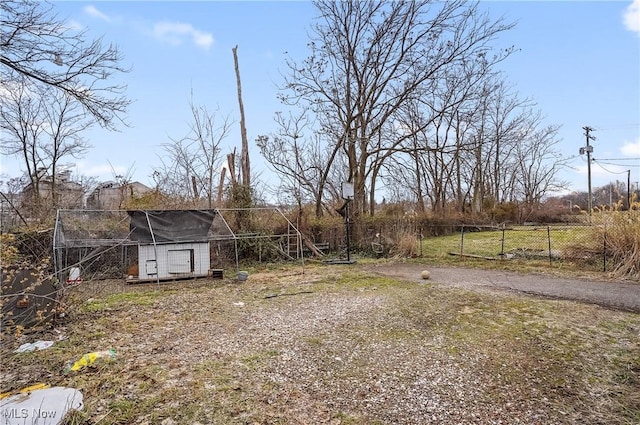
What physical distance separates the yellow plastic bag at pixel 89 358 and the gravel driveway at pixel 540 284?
228 inches

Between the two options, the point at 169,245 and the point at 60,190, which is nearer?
the point at 169,245

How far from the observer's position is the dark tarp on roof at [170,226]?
8.02m

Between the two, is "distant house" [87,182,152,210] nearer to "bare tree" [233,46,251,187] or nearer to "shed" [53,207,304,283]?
"bare tree" [233,46,251,187]

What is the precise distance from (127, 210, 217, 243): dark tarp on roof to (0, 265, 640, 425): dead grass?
254 centimetres

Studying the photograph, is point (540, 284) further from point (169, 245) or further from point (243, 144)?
point (243, 144)

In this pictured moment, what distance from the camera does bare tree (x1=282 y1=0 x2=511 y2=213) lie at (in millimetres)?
11570

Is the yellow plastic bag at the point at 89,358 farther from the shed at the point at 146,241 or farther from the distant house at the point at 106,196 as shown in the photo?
the distant house at the point at 106,196

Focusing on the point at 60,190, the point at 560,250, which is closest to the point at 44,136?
the point at 60,190

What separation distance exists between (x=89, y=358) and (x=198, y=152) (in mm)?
10830

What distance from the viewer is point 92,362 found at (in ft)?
10.8

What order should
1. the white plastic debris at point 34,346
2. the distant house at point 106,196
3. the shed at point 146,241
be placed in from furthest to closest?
the distant house at point 106,196 < the shed at point 146,241 < the white plastic debris at point 34,346

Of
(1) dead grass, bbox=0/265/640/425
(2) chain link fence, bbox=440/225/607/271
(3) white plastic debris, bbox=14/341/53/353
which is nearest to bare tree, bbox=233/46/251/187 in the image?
(1) dead grass, bbox=0/265/640/425

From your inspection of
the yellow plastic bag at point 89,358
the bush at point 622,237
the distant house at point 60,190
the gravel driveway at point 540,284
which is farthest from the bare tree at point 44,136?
the bush at point 622,237

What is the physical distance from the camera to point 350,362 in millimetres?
3332
